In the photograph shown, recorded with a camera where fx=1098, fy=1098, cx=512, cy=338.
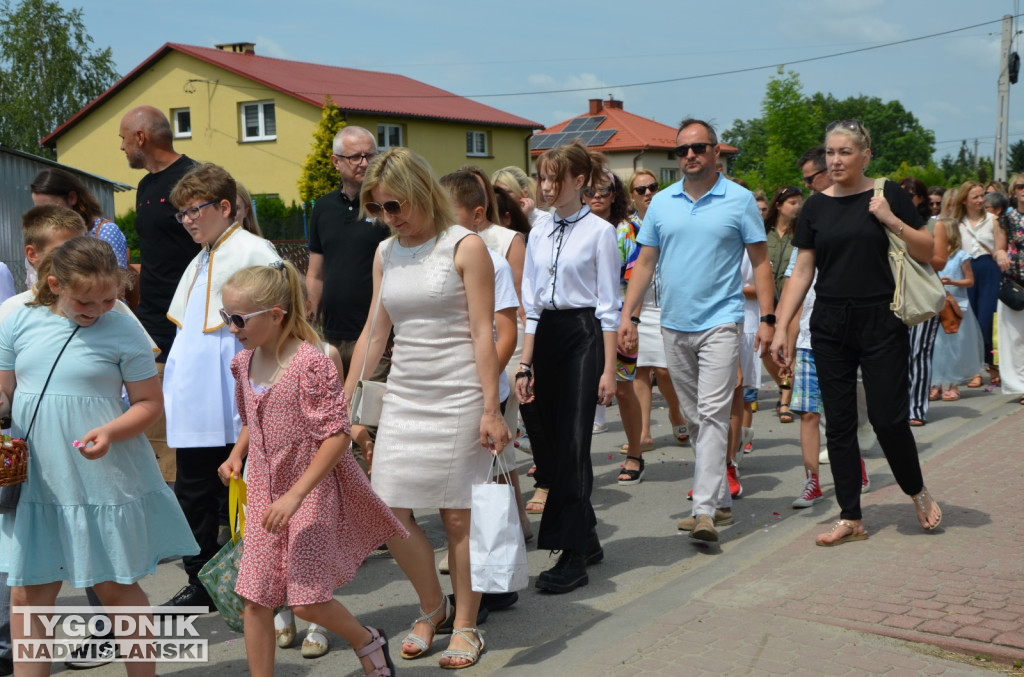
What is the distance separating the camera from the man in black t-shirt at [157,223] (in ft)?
19.3

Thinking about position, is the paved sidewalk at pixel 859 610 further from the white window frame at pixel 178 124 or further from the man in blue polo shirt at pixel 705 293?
the white window frame at pixel 178 124

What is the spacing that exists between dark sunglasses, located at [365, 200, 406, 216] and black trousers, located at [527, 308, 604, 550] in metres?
1.45

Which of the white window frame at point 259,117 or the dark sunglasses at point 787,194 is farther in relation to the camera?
the white window frame at point 259,117

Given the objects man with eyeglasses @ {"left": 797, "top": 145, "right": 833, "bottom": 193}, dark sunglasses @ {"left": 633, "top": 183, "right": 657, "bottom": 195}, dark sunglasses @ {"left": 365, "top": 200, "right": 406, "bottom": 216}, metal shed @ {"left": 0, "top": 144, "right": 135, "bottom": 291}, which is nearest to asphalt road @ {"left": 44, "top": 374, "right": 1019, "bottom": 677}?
dark sunglasses @ {"left": 365, "top": 200, "right": 406, "bottom": 216}

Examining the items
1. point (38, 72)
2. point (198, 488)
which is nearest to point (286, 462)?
point (198, 488)

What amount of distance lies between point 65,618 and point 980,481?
18.4 ft

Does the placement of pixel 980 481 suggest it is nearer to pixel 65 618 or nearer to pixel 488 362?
pixel 488 362

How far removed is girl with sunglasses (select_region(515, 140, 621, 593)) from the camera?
541 cm

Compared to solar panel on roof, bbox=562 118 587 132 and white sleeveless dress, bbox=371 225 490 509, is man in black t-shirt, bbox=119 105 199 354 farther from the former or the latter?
solar panel on roof, bbox=562 118 587 132

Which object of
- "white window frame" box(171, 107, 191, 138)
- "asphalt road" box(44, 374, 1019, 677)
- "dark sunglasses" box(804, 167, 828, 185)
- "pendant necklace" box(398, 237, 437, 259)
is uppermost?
"white window frame" box(171, 107, 191, 138)

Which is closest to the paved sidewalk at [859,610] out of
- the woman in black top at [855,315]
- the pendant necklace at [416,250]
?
the woman in black top at [855,315]

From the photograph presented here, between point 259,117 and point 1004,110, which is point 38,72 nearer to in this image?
point 259,117

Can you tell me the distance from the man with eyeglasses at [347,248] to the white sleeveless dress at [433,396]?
150 centimetres

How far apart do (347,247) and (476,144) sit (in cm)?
4465
